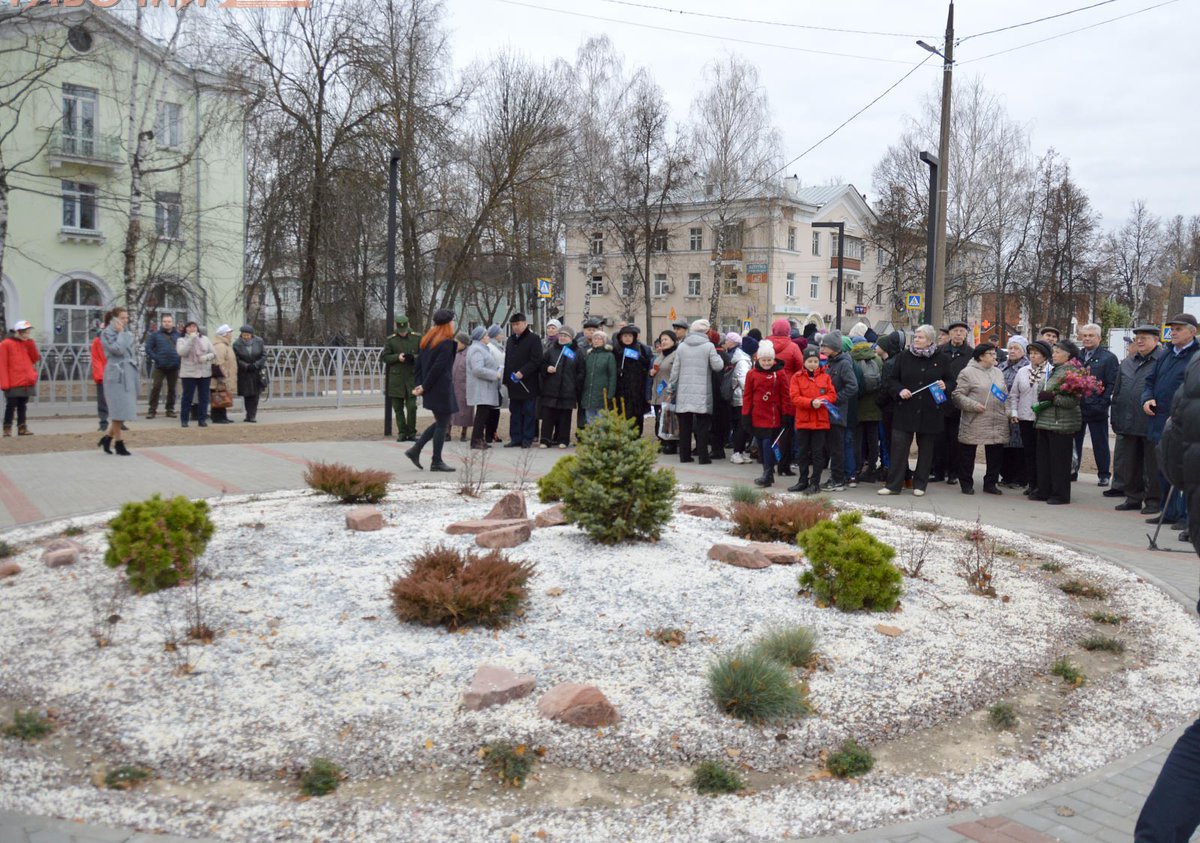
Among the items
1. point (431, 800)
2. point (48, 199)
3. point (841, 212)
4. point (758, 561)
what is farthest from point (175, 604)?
point (841, 212)

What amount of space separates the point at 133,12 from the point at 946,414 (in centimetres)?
2180

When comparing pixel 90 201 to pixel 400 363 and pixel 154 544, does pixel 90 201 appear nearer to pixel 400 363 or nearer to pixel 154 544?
pixel 400 363

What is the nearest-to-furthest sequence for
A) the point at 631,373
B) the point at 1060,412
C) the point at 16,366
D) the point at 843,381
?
the point at 1060,412 < the point at 843,381 < the point at 631,373 < the point at 16,366

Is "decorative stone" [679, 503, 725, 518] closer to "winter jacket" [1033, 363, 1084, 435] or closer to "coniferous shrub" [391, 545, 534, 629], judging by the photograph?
"coniferous shrub" [391, 545, 534, 629]

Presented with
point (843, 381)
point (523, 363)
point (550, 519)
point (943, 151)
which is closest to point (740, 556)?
point (550, 519)

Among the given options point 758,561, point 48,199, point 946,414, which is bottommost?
point 758,561

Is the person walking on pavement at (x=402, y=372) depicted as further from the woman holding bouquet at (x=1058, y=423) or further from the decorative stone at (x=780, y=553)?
the decorative stone at (x=780, y=553)

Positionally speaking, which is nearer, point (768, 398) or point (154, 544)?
point (154, 544)

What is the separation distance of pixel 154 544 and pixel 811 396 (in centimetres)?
731

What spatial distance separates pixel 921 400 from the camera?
37.6ft

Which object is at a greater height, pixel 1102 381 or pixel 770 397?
pixel 1102 381

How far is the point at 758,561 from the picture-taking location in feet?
22.4

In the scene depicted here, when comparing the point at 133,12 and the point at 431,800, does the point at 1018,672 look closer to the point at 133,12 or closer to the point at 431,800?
the point at 431,800

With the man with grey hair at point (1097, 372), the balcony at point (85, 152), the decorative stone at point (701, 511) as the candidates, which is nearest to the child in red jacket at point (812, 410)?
the decorative stone at point (701, 511)
